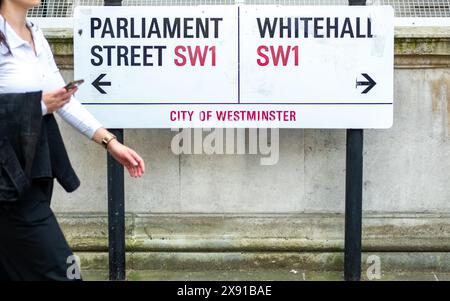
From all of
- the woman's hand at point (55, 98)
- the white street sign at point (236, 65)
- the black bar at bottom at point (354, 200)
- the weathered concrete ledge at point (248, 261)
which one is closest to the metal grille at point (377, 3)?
the white street sign at point (236, 65)

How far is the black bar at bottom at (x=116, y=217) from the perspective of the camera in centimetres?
485

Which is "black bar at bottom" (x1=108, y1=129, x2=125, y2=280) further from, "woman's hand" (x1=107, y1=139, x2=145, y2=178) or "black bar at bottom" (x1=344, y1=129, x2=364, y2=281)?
"woman's hand" (x1=107, y1=139, x2=145, y2=178)

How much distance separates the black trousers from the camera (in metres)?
3.11

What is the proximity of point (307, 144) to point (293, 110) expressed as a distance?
53cm

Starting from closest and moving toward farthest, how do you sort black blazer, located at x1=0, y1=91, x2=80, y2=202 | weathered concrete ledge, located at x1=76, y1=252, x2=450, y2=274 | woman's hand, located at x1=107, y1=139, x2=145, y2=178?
black blazer, located at x1=0, y1=91, x2=80, y2=202
woman's hand, located at x1=107, y1=139, x2=145, y2=178
weathered concrete ledge, located at x1=76, y1=252, x2=450, y2=274

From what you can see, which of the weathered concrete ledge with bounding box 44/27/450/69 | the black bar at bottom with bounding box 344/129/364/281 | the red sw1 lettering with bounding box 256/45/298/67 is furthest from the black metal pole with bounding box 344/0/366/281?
the weathered concrete ledge with bounding box 44/27/450/69

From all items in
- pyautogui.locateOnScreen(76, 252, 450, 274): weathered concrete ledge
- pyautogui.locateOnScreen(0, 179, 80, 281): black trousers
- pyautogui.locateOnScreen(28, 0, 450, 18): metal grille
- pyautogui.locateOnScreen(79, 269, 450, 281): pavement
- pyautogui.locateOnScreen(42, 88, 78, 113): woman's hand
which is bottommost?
pyautogui.locateOnScreen(79, 269, 450, 281): pavement

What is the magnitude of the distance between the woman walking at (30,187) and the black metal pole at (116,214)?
155 cm

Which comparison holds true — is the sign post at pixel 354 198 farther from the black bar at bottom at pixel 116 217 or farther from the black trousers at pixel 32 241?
the black trousers at pixel 32 241

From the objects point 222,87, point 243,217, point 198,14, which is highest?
point 198,14
